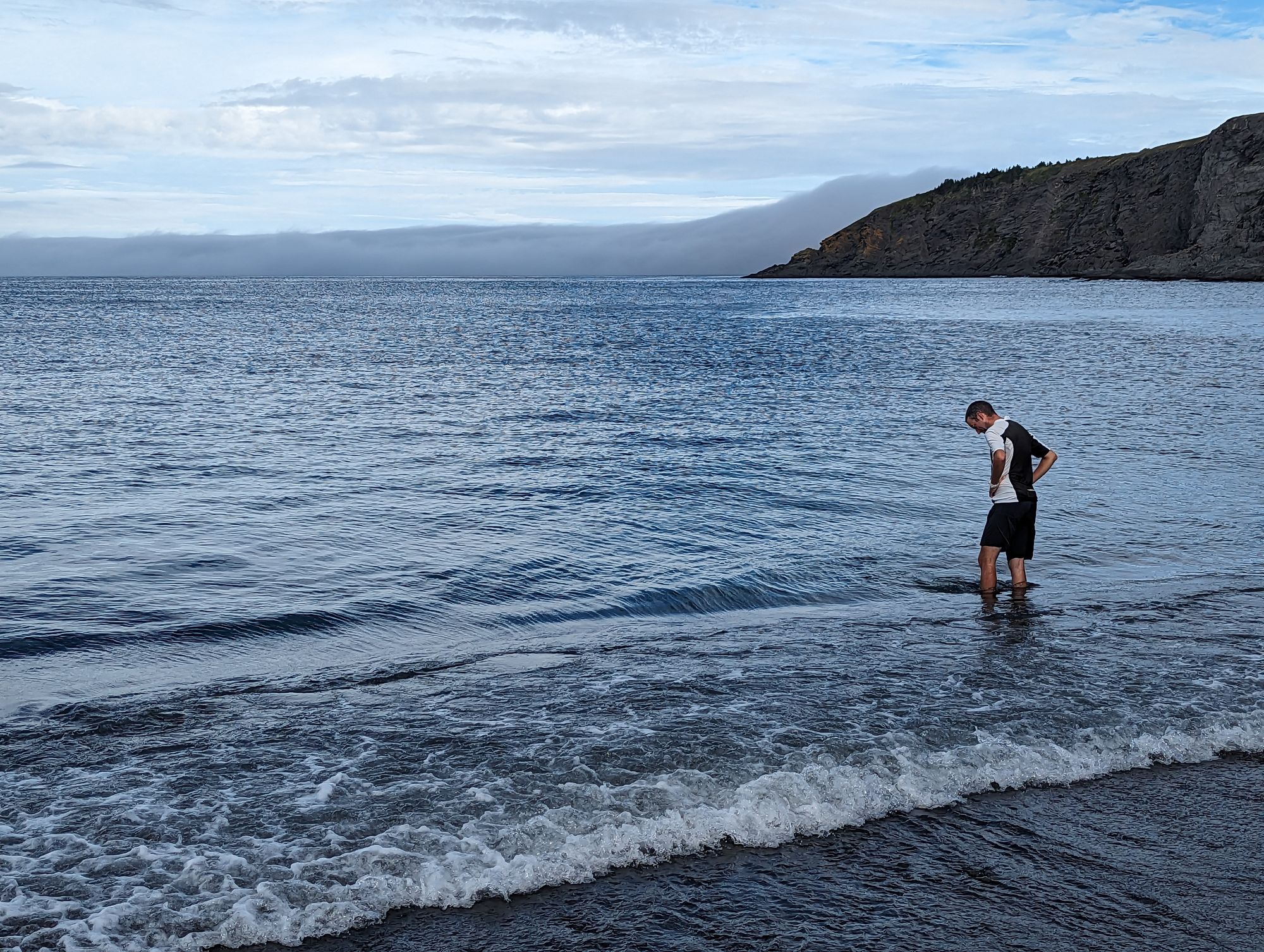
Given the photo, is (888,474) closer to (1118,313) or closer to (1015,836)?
(1015,836)

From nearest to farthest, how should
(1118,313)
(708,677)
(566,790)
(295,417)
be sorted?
(566,790) → (708,677) → (295,417) → (1118,313)

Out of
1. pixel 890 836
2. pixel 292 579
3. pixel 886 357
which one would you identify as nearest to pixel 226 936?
pixel 890 836

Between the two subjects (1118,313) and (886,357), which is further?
(1118,313)

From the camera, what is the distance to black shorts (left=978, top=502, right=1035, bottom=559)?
11133 millimetres

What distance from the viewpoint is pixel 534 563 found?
12.6 metres

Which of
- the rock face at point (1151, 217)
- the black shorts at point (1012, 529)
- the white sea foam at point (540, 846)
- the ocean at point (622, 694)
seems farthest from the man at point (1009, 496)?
Result: the rock face at point (1151, 217)

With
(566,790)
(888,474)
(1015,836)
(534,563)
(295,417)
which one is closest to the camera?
(1015,836)

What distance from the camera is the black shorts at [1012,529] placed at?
36.5 ft

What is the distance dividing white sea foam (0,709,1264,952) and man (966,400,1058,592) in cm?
413

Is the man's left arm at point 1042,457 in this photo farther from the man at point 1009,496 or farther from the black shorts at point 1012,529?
the black shorts at point 1012,529

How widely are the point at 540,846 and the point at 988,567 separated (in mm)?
7081

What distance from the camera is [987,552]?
36.8 feet

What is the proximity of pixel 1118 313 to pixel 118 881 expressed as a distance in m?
83.3

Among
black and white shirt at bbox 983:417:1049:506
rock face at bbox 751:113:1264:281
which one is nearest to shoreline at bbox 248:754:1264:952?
black and white shirt at bbox 983:417:1049:506
